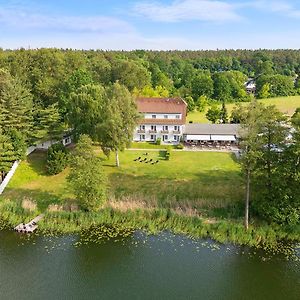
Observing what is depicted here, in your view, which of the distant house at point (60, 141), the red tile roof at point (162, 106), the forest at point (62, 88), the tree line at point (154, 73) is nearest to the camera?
the forest at point (62, 88)

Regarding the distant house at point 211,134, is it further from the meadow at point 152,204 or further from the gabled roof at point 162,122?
the meadow at point 152,204

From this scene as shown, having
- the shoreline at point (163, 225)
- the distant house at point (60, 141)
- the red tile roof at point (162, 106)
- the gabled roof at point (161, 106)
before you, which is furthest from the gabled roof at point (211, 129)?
the shoreline at point (163, 225)

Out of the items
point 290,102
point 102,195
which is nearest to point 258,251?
point 102,195

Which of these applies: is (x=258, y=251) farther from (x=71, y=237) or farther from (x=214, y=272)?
(x=71, y=237)

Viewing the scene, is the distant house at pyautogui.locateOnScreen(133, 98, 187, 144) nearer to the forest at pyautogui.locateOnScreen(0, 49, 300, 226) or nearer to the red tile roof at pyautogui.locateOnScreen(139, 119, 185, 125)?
the red tile roof at pyautogui.locateOnScreen(139, 119, 185, 125)

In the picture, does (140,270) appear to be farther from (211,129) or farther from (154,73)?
(154,73)

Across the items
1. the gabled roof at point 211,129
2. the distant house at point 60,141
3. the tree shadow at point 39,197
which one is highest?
the gabled roof at point 211,129

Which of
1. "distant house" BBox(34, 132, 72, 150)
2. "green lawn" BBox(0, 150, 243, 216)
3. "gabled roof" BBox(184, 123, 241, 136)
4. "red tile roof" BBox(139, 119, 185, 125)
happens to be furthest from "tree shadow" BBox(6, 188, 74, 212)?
"gabled roof" BBox(184, 123, 241, 136)
